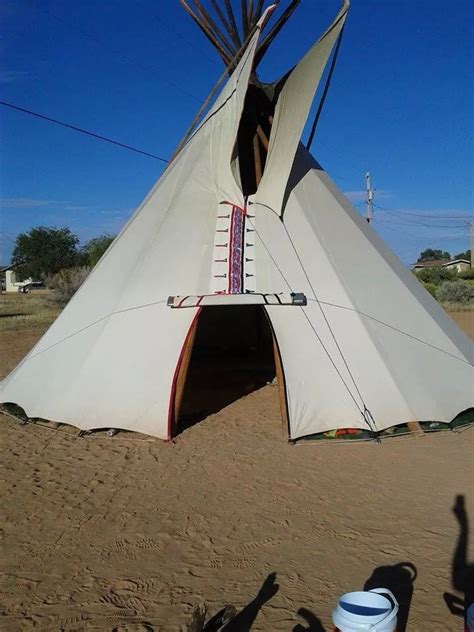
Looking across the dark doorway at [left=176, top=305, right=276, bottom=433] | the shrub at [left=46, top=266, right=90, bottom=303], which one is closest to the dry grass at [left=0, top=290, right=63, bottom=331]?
the shrub at [left=46, top=266, right=90, bottom=303]

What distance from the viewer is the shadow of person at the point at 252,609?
2.84 m

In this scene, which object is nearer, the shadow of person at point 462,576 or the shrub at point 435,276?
the shadow of person at point 462,576

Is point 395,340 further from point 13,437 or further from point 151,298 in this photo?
point 13,437

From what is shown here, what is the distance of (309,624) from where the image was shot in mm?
2854

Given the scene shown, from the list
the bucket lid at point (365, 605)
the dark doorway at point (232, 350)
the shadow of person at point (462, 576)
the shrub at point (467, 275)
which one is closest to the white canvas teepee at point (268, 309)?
the shadow of person at point (462, 576)

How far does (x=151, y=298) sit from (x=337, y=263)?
2.10 meters

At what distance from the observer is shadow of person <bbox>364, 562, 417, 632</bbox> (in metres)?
3.02

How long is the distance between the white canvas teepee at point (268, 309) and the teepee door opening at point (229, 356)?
1.92 m

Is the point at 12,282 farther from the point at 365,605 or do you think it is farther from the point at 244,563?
the point at 365,605

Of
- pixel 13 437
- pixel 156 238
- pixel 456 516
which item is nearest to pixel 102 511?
pixel 13 437

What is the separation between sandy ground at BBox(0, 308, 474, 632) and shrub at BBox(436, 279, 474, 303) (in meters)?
17.9

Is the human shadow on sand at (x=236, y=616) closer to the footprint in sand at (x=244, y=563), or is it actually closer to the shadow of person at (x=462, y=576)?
the footprint in sand at (x=244, y=563)

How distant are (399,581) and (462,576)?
0.38m

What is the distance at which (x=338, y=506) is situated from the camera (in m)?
4.30
